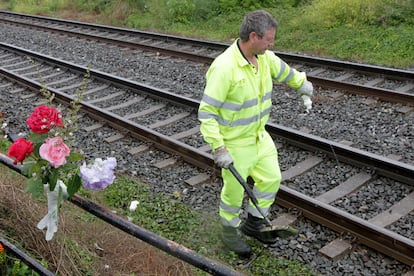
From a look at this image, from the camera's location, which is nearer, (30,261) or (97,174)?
(97,174)

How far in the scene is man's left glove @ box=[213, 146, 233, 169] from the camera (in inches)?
163

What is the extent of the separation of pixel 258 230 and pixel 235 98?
135 centimetres

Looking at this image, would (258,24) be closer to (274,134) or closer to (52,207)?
(52,207)

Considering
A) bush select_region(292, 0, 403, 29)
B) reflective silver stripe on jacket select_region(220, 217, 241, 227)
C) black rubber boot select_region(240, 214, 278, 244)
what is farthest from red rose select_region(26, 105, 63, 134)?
bush select_region(292, 0, 403, 29)

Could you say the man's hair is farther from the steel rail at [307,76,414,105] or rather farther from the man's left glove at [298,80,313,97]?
the steel rail at [307,76,414,105]

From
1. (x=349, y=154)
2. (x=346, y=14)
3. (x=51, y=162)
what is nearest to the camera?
(x=51, y=162)

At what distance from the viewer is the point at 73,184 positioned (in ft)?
9.68

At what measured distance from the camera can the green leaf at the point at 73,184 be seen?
295 cm

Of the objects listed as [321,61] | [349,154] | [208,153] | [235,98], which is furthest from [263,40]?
[321,61]

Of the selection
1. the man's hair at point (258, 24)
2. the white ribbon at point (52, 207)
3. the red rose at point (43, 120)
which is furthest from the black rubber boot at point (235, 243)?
the red rose at point (43, 120)

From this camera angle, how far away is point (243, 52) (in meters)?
4.18

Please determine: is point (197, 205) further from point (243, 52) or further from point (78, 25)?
point (78, 25)

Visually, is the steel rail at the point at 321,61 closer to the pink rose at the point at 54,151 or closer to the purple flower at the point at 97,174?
the purple flower at the point at 97,174

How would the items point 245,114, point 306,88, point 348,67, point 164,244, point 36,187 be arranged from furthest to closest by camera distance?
1. point 348,67
2. point 306,88
3. point 245,114
4. point 36,187
5. point 164,244
